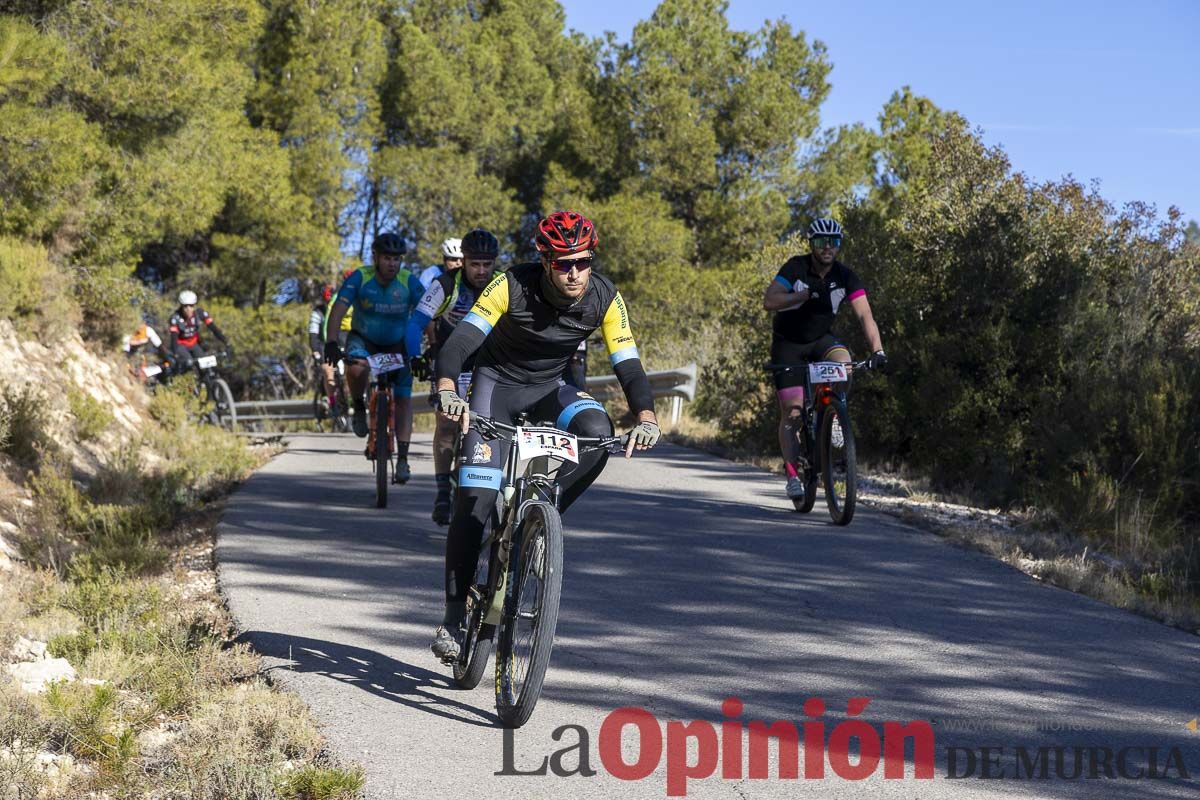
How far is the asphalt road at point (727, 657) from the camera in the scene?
5.00m

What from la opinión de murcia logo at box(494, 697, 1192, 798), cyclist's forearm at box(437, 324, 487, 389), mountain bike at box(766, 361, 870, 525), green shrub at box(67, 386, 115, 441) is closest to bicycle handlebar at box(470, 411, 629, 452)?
cyclist's forearm at box(437, 324, 487, 389)

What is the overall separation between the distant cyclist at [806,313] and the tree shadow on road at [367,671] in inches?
194

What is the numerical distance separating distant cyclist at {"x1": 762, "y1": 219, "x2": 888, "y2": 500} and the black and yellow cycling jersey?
428cm

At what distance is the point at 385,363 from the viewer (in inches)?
446

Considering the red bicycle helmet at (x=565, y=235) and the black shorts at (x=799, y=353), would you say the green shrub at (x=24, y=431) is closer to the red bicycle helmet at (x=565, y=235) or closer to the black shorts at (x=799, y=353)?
the black shorts at (x=799, y=353)

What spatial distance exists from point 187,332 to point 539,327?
15250mm

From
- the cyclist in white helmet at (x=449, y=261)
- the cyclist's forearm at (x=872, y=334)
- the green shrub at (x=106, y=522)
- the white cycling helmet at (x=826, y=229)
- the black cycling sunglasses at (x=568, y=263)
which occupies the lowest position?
the green shrub at (x=106, y=522)

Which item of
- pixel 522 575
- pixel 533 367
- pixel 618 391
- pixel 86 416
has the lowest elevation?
pixel 522 575

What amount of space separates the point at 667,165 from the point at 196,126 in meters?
19.2

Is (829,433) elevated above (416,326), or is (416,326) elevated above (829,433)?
(416,326)

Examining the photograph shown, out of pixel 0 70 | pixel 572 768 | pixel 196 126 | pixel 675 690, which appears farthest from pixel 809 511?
pixel 196 126

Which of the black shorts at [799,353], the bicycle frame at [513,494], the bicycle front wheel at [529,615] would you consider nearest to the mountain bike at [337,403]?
the black shorts at [799,353]

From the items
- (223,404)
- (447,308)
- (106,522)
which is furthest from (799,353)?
(223,404)

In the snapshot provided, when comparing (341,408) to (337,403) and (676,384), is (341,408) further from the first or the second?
(676,384)
